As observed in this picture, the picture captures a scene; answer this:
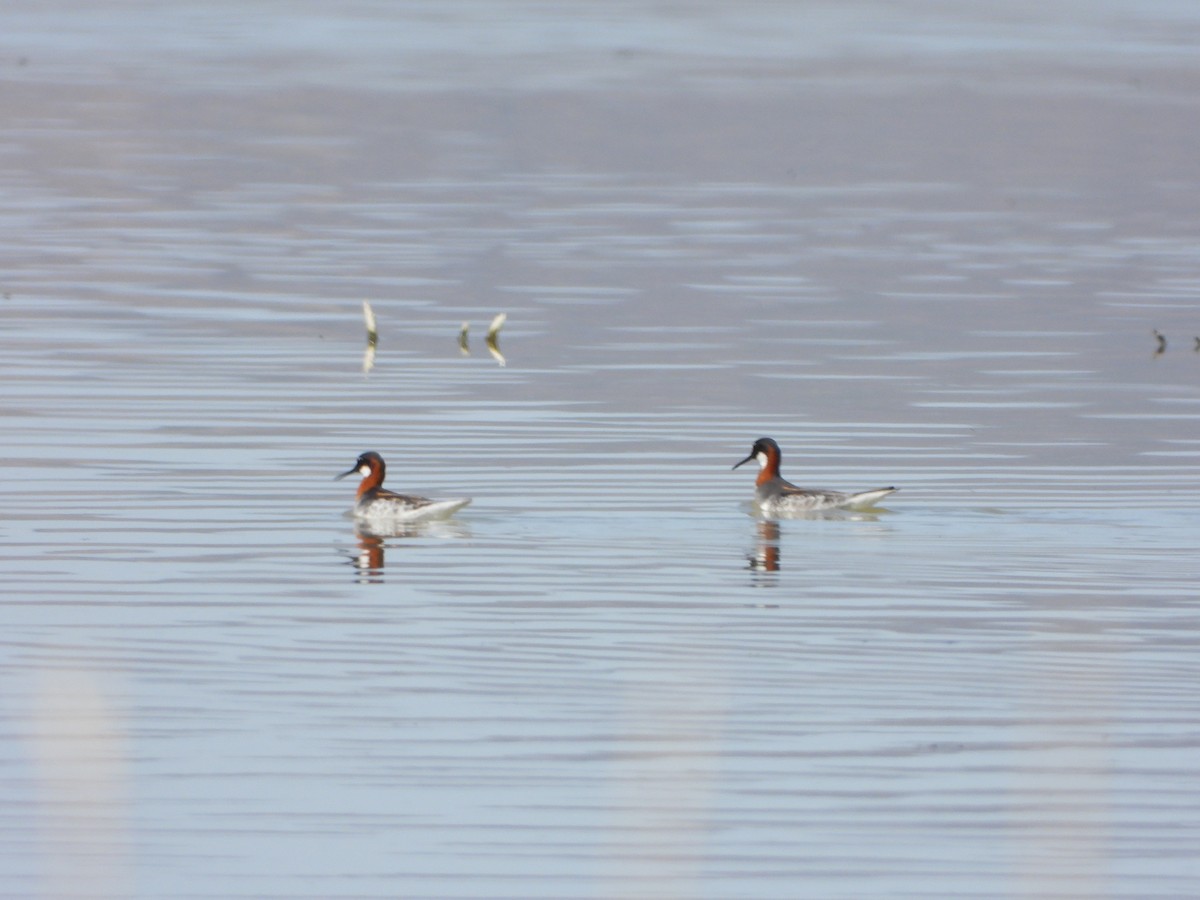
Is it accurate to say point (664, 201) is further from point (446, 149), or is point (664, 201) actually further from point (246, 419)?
point (246, 419)

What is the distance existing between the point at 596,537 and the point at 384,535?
4.30ft

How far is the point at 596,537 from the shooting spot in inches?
625

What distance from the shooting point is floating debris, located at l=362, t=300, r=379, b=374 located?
23984mm

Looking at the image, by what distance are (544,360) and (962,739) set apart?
13.6 m

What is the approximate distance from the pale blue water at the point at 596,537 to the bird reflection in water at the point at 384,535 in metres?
0.10

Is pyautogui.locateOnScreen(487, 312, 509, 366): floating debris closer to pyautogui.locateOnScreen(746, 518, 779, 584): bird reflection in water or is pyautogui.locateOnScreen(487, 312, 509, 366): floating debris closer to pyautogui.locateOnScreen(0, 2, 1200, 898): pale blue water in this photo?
pyautogui.locateOnScreen(0, 2, 1200, 898): pale blue water

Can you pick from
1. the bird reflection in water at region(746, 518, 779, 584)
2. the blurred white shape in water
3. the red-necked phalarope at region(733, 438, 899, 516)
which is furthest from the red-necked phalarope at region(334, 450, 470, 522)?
the blurred white shape in water

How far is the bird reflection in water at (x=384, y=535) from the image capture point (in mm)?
15209

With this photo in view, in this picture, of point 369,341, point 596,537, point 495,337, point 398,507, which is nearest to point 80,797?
point 596,537

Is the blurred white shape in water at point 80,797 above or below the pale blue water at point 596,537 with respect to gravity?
below

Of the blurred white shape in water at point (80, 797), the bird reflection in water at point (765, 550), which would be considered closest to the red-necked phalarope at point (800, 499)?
the bird reflection in water at point (765, 550)

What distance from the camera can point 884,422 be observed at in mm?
21062

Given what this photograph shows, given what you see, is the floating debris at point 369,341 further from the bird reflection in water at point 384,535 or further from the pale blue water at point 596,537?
the bird reflection in water at point 384,535

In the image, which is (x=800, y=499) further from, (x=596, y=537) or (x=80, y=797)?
(x=80, y=797)
